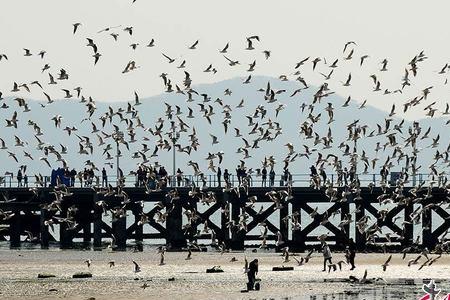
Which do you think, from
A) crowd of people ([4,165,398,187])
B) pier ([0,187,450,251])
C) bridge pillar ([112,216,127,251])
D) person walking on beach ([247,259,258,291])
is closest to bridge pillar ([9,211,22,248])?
pier ([0,187,450,251])

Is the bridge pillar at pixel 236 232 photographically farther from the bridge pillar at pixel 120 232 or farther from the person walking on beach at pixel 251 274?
the person walking on beach at pixel 251 274

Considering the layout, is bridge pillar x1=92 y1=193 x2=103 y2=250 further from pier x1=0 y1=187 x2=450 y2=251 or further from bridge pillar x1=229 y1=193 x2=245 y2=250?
bridge pillar x1=229 y1=193 x2=245 y2=250

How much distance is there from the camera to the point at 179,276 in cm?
6356

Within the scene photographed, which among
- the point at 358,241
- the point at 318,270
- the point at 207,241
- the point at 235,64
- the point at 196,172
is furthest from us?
the point at 207,241

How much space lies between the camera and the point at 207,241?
366ft

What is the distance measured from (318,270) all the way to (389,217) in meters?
22.5

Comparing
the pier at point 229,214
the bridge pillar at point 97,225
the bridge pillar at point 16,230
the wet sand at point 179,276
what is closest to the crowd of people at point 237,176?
the pier at point 229,214

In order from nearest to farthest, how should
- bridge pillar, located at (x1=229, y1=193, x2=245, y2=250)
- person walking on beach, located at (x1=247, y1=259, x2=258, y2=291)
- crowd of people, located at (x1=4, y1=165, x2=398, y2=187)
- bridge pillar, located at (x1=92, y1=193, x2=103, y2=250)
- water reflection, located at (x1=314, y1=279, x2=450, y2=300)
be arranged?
water reflection, located at (x1=314, y1=279, x2=450, y2=300) < person walking on beach, located at (x1=247, y1=259, x2=258, y2=291) < crowd of people, located at (x1=4, y1=165, x2=398, y2=187) < bridge pillar, located at (x1=229, y1=193, x2=245, y2=250) < bridge pillar, located at (x1=92, y1=193, x2=103, y2=250)

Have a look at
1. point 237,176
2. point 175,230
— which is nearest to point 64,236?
point 175,230

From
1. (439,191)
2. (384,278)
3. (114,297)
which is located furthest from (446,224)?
(114,297)

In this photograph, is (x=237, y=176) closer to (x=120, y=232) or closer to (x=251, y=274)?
(x=120, y=232)

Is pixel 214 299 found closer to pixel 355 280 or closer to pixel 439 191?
pixel 355 280

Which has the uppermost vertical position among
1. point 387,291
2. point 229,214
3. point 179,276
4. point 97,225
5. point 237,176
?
point 237,176

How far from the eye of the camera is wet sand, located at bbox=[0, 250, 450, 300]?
54406 mm
